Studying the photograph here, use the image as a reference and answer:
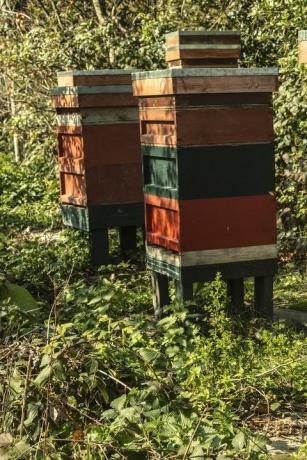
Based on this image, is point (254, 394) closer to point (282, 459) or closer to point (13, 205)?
point (282, 459)

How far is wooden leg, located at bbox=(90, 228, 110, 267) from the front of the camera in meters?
8.23

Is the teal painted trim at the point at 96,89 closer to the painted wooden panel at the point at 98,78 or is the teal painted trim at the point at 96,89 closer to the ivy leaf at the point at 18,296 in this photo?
the painted wooden panel at the point at 98,78

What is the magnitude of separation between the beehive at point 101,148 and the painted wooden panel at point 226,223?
2.08 metres

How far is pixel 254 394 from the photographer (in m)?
4.77

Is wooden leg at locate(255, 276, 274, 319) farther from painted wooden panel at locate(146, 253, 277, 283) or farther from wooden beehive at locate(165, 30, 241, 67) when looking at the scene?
wooden beehive at locate(165, 30, 241, 67)

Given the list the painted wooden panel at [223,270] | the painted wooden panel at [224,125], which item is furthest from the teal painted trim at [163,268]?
the painted wooden panel at [224,125]

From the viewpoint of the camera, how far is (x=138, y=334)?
16.2 ft

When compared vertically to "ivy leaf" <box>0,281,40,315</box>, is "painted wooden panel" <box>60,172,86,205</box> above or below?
above

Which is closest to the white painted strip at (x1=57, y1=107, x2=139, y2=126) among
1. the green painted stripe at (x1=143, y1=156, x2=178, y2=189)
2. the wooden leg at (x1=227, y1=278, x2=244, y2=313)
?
the green painted stripe at (x1=143, y1=156, x2=178, y2=189)

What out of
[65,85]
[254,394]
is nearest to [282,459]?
[254,394]

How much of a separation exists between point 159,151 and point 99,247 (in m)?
2.32

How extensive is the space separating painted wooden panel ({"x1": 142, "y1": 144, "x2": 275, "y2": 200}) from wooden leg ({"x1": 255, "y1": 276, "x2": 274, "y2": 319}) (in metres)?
0.58

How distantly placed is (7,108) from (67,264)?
792 centimetres

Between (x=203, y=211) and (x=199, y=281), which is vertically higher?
(x=203, y=211)
